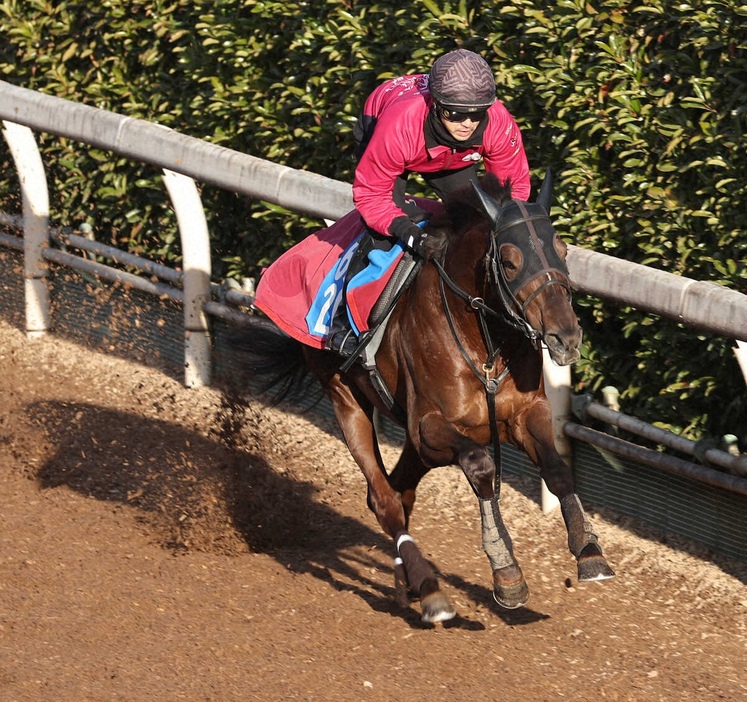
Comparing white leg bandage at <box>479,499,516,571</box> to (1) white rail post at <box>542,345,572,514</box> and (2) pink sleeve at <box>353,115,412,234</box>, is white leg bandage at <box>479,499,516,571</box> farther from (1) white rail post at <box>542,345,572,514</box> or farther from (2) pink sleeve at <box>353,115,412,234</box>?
(1) white rail post at <box>542,345,572,514</box>

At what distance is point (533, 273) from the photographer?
4.64 metres

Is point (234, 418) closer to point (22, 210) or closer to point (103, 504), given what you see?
point (103, 504)

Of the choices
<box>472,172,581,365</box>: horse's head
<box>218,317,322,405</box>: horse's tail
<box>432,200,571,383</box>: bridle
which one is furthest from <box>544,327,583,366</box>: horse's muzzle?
<box>218,317,322,405</box>: horse's tail

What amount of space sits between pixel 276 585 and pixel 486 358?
64.0 inches

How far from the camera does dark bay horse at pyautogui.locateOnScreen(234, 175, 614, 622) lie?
15.5 ft

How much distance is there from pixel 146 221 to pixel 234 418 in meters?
2.48

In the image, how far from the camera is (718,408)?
6.07 meters

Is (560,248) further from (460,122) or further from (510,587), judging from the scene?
(510,587)

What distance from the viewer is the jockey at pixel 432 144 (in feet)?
16.6

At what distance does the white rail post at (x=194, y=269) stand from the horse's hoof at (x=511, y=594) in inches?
144

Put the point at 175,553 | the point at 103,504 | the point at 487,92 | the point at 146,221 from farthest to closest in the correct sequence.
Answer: the point at 146,221, the point at 103,504, the point at 175,553, the point at 487,92

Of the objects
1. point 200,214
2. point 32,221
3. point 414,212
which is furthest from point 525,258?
point 32,221

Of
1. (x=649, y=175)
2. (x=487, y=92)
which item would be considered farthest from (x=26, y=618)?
(x=649, y=175)

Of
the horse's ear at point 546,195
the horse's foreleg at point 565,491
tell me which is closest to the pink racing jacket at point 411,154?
the horse's ear at point 546,195
